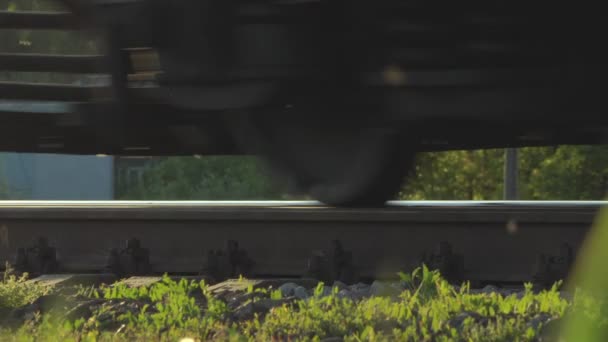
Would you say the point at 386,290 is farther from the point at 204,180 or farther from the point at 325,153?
the point at 204,180

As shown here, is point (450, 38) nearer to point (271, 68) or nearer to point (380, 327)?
point (271, 68)

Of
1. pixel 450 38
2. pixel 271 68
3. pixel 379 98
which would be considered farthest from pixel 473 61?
pixel 271 68

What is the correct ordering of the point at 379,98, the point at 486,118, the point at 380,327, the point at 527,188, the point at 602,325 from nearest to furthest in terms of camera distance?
the point at 602,325, the point at 380,327, the point at 486,118, the point at 379,98, the point at 527,188

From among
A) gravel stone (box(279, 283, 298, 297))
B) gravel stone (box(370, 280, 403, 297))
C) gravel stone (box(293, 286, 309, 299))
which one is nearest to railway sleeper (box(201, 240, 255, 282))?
gravel stone (box(279, 283, 298, 297))

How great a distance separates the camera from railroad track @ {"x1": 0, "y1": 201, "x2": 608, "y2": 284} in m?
5.66

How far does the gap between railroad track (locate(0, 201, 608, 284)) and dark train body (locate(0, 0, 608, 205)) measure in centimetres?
56

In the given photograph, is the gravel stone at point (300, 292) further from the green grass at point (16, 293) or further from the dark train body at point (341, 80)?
the dark train body at point (341, 80)

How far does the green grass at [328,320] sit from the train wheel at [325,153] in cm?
263

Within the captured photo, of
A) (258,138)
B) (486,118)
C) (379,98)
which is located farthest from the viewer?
(258,138)

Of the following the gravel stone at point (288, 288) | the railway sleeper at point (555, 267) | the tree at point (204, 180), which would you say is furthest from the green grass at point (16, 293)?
the tree at point (204, 180)

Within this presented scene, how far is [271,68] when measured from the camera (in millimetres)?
6246

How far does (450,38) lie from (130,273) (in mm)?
2084

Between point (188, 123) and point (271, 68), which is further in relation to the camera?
point (188, 123)

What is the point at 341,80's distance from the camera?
6.45 meters
